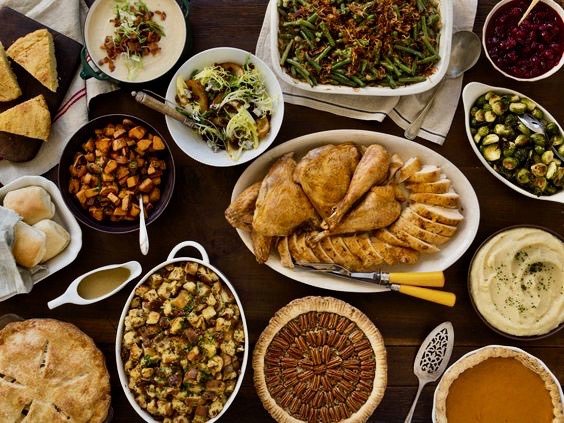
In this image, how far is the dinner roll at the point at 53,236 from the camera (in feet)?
10.6

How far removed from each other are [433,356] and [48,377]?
6.85ft

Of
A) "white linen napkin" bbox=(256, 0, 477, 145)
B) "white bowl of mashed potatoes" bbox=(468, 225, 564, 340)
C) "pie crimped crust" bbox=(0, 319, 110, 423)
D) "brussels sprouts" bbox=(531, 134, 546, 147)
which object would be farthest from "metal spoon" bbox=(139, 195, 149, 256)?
"brussels sprouts" bbox=(531, 134, 546, 147)

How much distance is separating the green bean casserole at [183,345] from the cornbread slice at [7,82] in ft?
4.24

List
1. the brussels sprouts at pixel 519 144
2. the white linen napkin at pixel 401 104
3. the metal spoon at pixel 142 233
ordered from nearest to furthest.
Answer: the metal spoon at pixel 142 233 < the brussels sprouts at pixel 519 144 < the white linen napkin at pixel 401 104

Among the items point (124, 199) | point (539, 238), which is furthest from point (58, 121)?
point (539, 238)

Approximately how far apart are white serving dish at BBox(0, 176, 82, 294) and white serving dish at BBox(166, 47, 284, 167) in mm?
762

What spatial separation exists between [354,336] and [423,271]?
518mm

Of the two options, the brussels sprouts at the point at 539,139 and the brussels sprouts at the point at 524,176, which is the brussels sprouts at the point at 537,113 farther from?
the brussels sprouts at the point at 524,176

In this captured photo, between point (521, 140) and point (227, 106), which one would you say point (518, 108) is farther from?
point (227, 106)

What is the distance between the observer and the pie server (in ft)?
10.5

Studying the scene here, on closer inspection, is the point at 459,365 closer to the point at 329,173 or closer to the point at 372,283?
the point at 372,283

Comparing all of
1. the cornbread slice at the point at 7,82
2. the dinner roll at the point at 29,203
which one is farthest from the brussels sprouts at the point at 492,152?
the cornbread slice at the point at 7,82

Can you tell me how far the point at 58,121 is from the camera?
3471 millimetres

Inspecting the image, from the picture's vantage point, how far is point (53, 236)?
10.7ft
